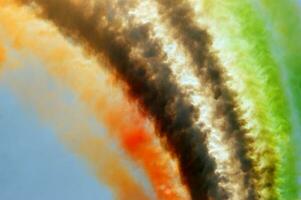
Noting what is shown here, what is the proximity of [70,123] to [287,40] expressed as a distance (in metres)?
0.45

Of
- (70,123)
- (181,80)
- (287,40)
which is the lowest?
(70,123)

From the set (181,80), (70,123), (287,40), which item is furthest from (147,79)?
(287,40)

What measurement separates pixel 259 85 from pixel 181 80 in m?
0.15

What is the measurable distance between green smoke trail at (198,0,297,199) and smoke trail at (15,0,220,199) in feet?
0.34

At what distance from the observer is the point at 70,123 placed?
3.89ft

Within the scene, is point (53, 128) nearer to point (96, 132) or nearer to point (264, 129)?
point (96, 132)

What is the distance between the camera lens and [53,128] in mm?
1186

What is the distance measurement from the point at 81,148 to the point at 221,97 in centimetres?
29

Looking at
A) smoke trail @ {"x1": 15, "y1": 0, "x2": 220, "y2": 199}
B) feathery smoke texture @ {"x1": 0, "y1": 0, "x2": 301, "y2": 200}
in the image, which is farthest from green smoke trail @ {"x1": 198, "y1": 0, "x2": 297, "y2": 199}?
smoke trail @ {"x1": 15, "y1": 0, "x2": 220, "y2": 199}

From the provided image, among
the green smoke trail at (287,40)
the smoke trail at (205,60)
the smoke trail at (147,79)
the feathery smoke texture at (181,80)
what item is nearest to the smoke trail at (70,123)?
the feathery smoke texture at (181,80)

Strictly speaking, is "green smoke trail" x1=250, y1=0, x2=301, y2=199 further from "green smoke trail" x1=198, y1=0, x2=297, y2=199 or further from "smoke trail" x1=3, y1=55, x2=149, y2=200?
"smoke trail" x1=3, y1=55, x2=149, y2=200

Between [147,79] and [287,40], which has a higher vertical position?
[287,40]

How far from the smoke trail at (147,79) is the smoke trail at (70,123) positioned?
0.35 feet

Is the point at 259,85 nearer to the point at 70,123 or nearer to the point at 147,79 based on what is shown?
the point at 147,79
